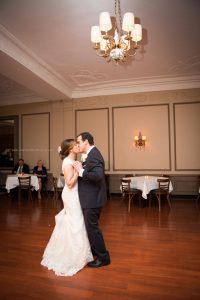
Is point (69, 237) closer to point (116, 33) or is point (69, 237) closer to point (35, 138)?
point (116, 33)

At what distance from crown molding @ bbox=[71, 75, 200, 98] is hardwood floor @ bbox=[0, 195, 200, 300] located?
4064 millimetres

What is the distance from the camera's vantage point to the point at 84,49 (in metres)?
5.12

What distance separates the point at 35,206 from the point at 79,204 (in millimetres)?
4128

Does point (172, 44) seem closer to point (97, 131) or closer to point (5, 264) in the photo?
point (97, 131)

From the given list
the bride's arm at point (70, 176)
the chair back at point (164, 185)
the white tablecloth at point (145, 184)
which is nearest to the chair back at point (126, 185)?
the white tablecloth at point (145, 184)

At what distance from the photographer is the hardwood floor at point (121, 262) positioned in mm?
2322

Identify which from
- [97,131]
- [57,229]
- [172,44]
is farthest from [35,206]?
[172,44]

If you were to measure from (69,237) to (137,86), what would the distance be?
6.00 meters

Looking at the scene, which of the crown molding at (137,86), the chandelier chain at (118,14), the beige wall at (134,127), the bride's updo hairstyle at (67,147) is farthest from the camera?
the beige wall at (134,127)

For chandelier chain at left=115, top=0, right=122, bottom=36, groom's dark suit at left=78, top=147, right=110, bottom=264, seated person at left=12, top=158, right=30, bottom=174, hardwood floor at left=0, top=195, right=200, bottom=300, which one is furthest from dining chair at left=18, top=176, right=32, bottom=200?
chandelier chain at left=115, top=0, right=122, bottom=36

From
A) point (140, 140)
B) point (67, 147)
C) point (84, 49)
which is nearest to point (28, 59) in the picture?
point (84, 49)

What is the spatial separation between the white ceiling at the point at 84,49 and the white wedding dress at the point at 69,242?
262cm

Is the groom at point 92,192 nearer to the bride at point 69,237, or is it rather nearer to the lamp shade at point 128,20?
the bride at point 69,237

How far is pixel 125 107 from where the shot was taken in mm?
7922
